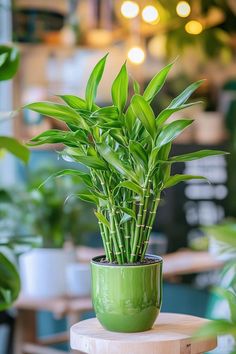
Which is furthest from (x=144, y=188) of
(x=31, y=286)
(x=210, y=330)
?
(x=31, y=286)

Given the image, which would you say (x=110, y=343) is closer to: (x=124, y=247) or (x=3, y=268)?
(x=124, y=247)

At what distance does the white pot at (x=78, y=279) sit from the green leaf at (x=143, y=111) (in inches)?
59.3

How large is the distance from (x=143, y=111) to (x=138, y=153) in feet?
0.26

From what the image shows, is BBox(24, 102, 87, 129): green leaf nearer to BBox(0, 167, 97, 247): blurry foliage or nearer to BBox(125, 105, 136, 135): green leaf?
BBox(125, 105, 136, 135): green leaf

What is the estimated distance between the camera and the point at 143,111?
1364mm

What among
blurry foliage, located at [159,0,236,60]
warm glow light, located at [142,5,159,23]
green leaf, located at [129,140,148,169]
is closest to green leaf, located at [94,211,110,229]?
green leaf, located at [129,140,148,169]

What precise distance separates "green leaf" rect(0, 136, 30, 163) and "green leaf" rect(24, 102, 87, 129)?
1.58 feet

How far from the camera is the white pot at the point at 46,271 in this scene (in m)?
2.77

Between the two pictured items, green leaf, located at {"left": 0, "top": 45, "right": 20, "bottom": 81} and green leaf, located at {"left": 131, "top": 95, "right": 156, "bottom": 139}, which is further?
green leaf, located at {"left": 0, "top": 45, "right": 20, "bottom": 81}

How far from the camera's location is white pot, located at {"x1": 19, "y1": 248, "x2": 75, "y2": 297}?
9.09ft

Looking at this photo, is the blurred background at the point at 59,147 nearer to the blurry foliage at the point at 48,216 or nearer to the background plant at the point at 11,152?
the blurry foliage at the point at 48,216

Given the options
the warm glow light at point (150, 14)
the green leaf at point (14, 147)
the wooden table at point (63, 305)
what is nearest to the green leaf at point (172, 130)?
the green leaf at point (14, 147)

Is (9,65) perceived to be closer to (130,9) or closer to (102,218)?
(102,218)

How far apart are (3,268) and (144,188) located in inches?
25.9
